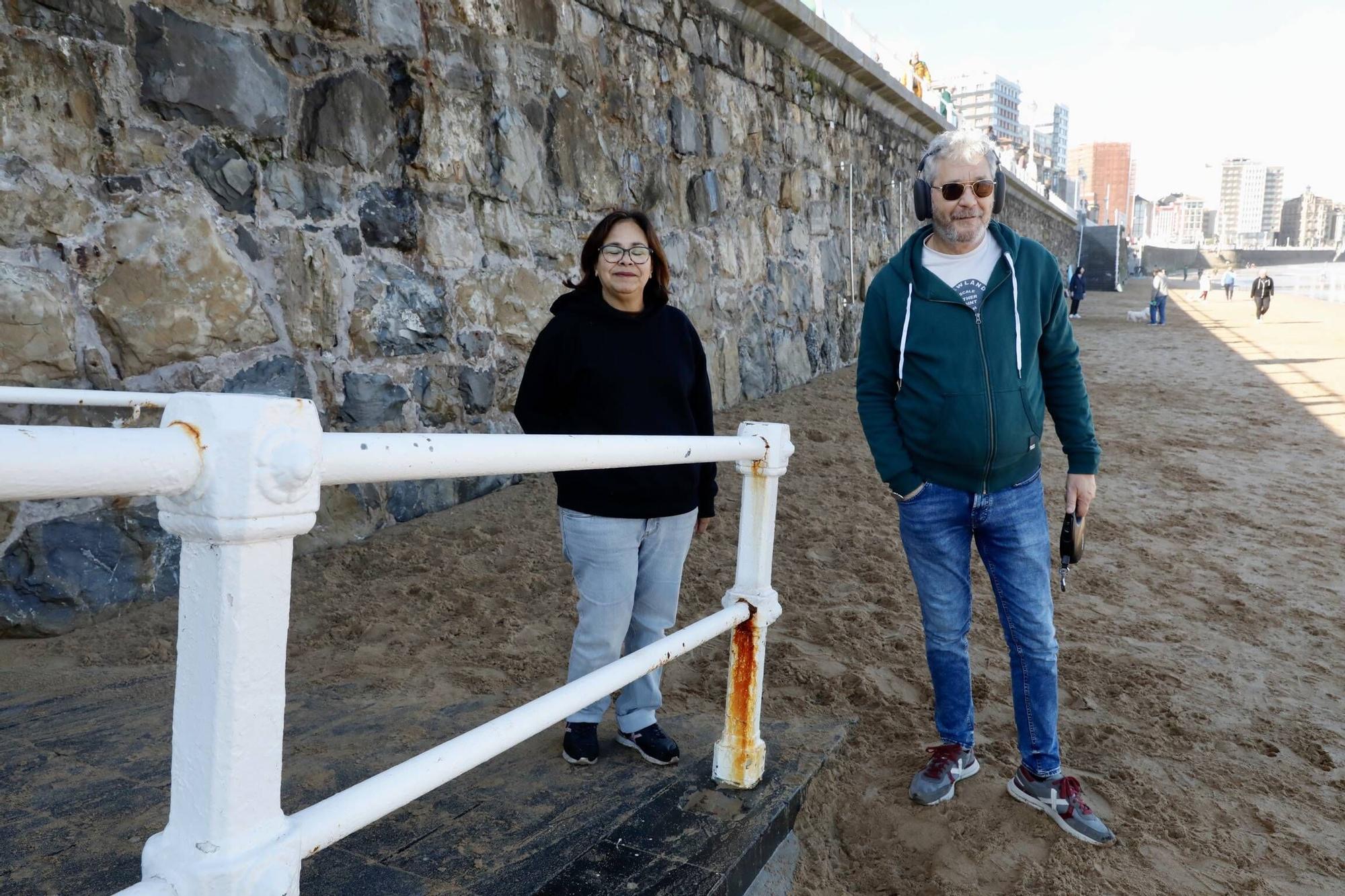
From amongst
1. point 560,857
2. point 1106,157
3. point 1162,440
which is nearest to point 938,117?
point 1162,440

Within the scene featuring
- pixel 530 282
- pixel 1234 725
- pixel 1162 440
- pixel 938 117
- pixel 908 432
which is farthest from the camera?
pixel 938 117

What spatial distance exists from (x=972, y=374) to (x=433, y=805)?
4.99ft

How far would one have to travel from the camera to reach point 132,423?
3.11 m

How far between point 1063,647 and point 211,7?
3.81m

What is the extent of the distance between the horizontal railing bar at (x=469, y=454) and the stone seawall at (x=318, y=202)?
2288mm

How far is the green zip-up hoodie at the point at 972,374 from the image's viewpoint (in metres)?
2.26

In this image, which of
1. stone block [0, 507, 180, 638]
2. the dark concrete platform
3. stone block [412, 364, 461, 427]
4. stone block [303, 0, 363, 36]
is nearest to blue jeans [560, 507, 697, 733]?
the dark concrete platform

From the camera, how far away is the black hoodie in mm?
2242

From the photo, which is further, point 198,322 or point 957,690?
point 198,322

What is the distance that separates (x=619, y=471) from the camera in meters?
2.22

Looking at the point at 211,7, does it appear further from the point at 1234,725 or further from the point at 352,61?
the point at 1234,725

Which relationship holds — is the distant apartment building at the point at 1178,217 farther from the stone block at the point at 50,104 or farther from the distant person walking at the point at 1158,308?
the stone block at the point at 50,104

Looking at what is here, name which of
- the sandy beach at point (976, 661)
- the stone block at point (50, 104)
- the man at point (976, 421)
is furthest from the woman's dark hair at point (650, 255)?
the stone block at point (50, 104)

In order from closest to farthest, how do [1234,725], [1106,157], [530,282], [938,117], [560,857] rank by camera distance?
[560,857] < [1234,725] < [530,282] < [938,117] < [1106,157]
